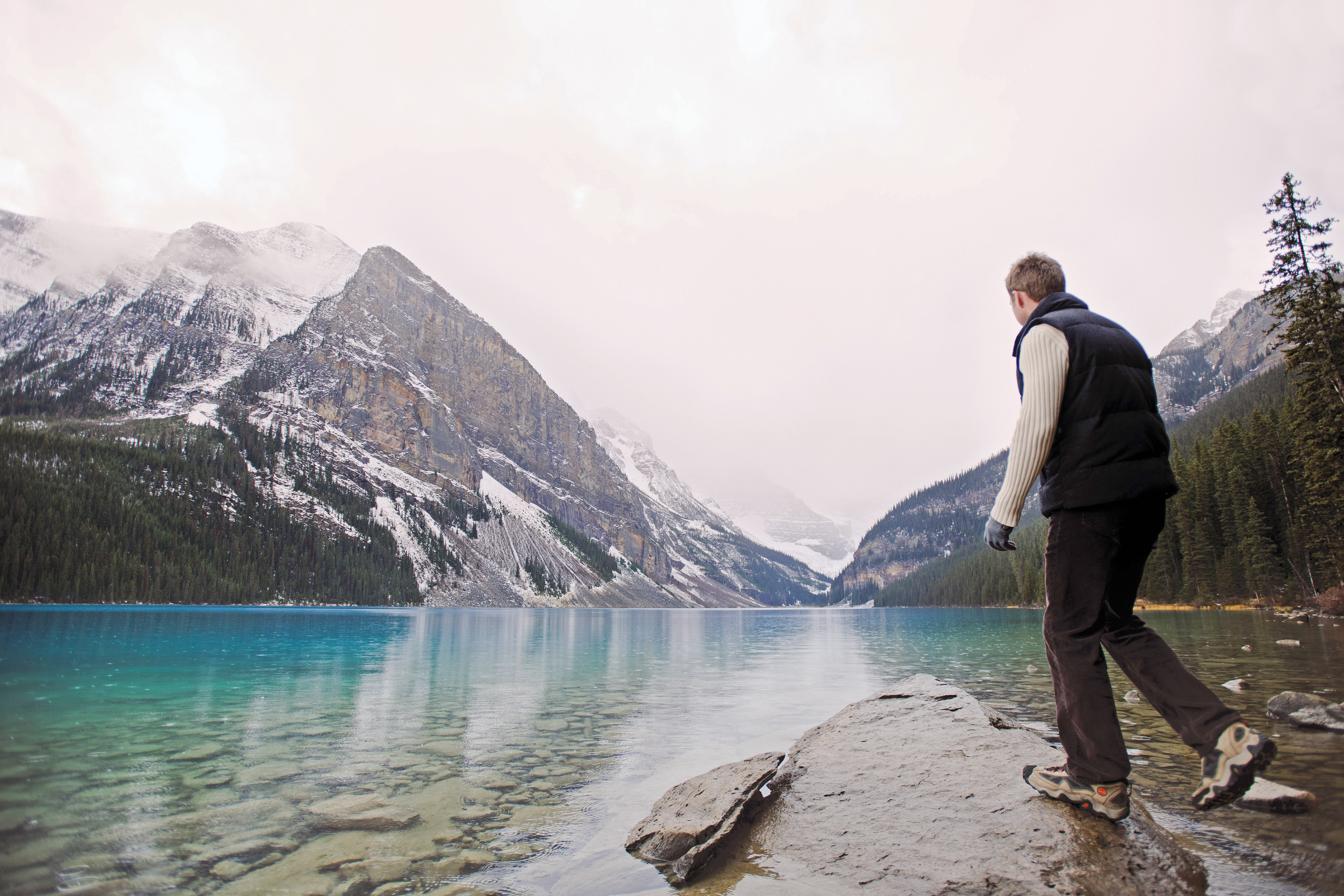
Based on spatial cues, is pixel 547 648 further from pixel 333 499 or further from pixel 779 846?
pixel 333 499

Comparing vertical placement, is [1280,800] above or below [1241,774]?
below

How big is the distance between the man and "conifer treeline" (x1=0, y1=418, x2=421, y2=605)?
116 meters

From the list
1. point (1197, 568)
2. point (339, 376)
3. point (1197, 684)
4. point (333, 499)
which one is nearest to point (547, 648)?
point (1197, 684)

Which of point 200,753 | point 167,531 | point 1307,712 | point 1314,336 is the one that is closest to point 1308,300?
point 1314,336

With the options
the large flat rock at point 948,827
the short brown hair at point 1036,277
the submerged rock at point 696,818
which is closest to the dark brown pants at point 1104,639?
the large flat rock at point 948,827

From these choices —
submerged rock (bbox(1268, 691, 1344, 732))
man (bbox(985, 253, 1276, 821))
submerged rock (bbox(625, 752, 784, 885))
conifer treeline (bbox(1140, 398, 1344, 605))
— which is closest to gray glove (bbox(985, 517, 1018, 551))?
man (bbox(985, 253, 1276, 821))

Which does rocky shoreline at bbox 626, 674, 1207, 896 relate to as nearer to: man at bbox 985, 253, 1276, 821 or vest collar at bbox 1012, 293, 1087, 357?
man at bbox 985, 253, 1276, 821

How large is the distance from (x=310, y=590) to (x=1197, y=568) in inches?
5275

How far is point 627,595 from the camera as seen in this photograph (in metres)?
200

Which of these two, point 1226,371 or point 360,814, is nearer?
point 360,814

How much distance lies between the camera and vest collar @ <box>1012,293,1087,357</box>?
413cm

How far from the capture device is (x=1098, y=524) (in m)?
3.70

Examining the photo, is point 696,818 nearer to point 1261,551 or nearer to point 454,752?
point 454,752

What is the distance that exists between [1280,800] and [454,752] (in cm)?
886
